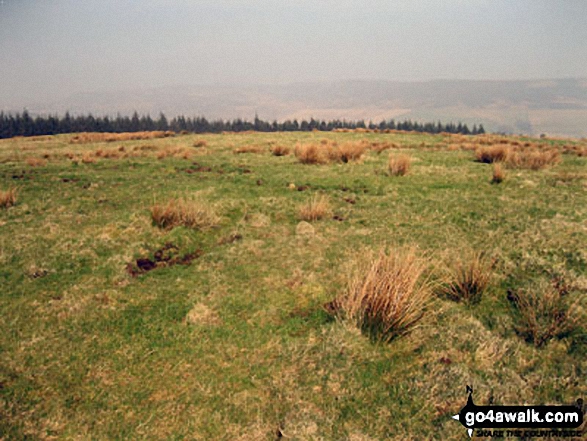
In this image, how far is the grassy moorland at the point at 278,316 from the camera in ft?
10.4

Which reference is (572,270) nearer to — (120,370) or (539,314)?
(539,314)

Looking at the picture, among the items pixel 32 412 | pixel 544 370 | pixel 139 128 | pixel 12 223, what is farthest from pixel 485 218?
pixel 139 128

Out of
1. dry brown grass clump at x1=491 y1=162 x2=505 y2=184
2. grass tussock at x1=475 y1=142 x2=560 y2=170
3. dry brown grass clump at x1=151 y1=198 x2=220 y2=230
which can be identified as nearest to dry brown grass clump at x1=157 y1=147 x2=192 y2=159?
dry brown grass clump at x1=151 y1=198 x2=220 y2=230

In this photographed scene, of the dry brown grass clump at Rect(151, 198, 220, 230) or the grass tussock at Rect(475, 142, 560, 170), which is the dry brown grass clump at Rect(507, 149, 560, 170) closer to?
the grass tussock at Rect(475, 142, 560, 170)

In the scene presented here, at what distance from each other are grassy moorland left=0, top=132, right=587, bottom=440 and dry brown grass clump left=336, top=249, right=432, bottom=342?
0.04 m

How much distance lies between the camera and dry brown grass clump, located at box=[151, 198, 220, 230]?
7.02 metres

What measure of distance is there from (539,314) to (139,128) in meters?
110

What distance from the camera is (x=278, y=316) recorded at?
4434mm

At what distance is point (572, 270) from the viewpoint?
4941 mm

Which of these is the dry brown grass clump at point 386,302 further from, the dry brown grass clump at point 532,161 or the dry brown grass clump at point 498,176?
the dry brown grass clump at point 532,161

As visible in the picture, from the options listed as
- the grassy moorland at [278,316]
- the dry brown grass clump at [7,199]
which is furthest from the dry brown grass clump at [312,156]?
the dry brown grass clump at [7,199]

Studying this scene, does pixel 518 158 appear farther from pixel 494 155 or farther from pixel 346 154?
pixel 346 154

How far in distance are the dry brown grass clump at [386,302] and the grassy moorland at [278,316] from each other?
0.04 meters

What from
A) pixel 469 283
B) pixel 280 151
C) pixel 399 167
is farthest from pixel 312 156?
pixel 469 283
